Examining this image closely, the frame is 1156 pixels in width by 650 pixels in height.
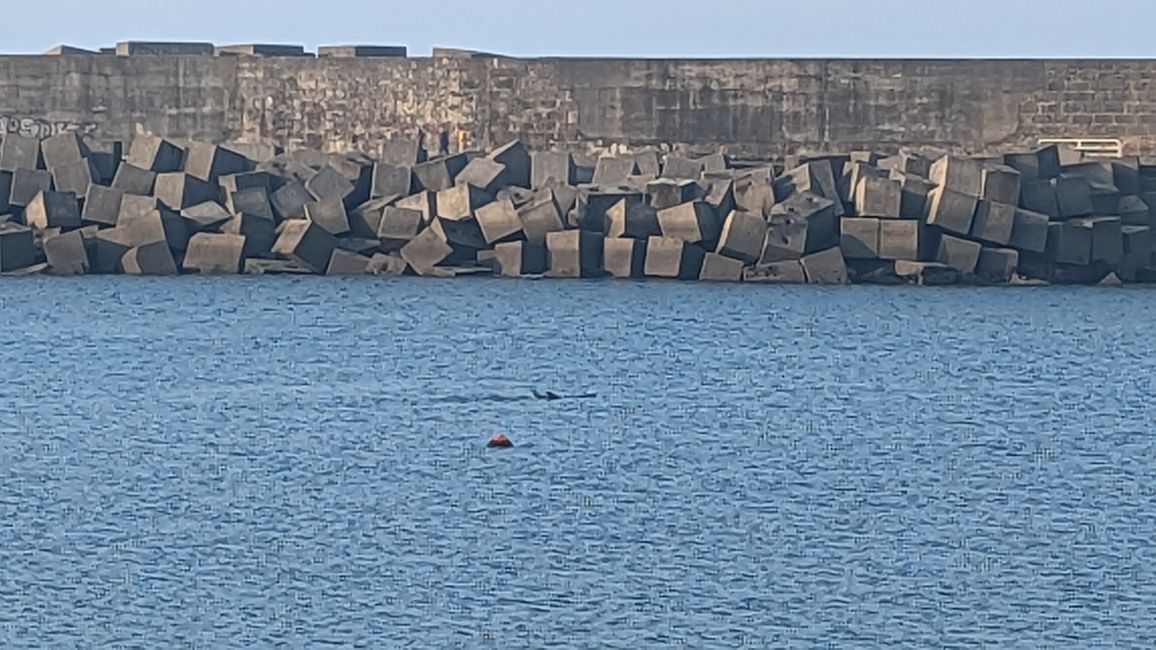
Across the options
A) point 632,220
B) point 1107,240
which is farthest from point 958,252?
point 632,220

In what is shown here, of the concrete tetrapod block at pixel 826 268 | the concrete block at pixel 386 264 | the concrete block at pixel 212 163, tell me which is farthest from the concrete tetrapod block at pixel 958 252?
the concrete block at pixel 212 163

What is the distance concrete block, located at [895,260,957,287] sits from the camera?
72.4 feet

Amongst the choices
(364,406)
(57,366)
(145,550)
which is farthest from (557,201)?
(145,550)

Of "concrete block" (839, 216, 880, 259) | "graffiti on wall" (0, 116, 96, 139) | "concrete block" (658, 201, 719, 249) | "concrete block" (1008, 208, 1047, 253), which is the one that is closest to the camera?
"concrete block" (658, 201, 719, 249)

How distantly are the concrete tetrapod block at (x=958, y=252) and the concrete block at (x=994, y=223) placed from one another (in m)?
0.12

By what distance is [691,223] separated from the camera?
2164 cm

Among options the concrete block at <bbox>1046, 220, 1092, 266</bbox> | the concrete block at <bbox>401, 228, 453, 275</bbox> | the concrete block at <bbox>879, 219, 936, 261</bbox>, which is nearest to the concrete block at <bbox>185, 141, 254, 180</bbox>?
the concrete block at <bbox>401, 228, 453, 275</bbox>

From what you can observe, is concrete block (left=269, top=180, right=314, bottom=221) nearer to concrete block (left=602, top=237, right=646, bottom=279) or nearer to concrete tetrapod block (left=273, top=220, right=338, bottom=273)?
concrete tetrapod block (left=273, top=220, right=338, bottom=273)

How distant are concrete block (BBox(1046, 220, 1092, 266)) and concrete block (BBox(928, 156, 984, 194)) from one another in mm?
794

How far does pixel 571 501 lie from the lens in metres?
11.2

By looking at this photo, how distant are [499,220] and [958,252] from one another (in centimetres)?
375

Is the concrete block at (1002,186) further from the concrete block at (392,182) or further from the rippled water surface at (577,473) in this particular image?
the concrete block at (392,182)

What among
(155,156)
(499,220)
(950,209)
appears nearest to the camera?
(950,209)

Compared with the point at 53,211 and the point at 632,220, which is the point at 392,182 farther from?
the point at 53,211
